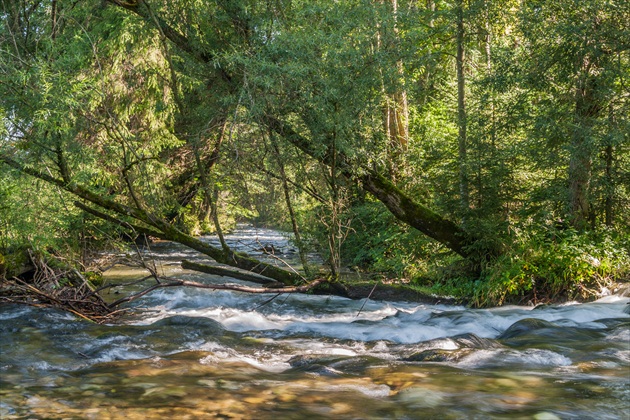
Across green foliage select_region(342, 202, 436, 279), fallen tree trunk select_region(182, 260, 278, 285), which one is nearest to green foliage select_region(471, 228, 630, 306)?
green foliage select_region(342, 202, 436, 279)

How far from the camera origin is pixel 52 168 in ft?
31.8

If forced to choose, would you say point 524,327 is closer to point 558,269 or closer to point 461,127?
point 558,269

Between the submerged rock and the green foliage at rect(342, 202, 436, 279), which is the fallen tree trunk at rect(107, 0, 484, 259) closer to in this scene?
the green foliage at rect(342, 202, 436, 279)

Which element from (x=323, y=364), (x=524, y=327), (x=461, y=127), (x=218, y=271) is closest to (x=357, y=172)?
(x=218, y=271)

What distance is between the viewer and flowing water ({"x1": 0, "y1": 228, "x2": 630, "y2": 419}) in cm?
474

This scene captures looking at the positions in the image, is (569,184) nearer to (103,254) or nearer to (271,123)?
(271,123)

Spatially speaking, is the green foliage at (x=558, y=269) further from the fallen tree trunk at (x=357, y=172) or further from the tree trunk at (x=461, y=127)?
the tree trunk at (x=461, y=127)

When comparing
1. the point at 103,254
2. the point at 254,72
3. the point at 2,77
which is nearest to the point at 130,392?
the point at 254,72

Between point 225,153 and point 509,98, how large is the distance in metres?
5.54

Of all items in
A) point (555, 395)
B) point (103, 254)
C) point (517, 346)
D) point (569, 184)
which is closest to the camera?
point (555, 395)

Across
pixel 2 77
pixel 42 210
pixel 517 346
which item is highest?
pixel 2 77

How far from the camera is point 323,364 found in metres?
6.24

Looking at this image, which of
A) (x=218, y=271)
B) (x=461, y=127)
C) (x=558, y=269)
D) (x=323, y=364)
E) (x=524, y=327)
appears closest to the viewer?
(x=323, y=364)

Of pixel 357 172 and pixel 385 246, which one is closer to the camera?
pixel 357 172
